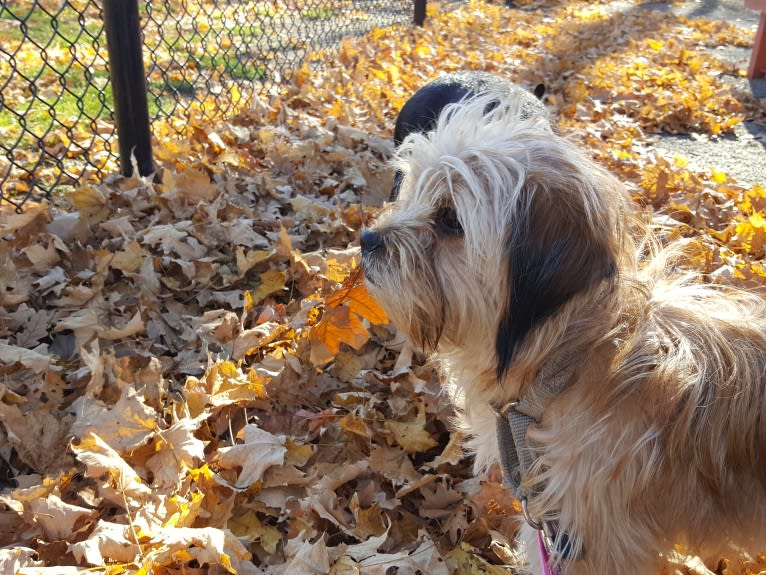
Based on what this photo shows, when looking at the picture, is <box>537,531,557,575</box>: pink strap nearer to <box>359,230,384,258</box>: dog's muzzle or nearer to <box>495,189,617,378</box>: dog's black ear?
<box>495,189,617,378</box>: dog's black ear

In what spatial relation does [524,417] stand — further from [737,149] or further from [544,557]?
[737,149]

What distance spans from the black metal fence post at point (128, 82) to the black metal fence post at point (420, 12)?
24.4 ft

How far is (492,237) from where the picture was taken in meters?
2.01

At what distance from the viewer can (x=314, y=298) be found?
3596 mm

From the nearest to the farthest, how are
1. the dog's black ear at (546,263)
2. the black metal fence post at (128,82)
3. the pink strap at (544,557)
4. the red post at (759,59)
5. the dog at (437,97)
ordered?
the dog's black ear at (546,263)
the pink strap at (544,557)
the dog at (437,97)
the black metal fence post at (128,82)
the red post at (759,59)

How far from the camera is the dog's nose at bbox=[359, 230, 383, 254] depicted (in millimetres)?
2180

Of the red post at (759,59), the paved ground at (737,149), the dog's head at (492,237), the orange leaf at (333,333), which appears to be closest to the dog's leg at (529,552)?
the dog's head at (492,237)

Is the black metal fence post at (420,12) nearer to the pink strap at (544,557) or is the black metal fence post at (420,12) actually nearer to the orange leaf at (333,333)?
the orange leaf at (333,333)

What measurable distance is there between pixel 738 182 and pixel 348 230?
10.8ft

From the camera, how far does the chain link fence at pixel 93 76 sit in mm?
4543

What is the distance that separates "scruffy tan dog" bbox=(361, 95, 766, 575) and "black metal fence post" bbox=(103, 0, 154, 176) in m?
2.86

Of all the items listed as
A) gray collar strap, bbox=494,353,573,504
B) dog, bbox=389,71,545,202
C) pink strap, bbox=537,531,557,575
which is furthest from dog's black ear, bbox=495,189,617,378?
dog, bbox=389,71,545,202

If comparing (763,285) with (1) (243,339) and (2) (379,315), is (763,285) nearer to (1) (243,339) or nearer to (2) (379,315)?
(2) (379,315)

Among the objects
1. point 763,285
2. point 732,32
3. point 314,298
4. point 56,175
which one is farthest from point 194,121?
point 732,32
